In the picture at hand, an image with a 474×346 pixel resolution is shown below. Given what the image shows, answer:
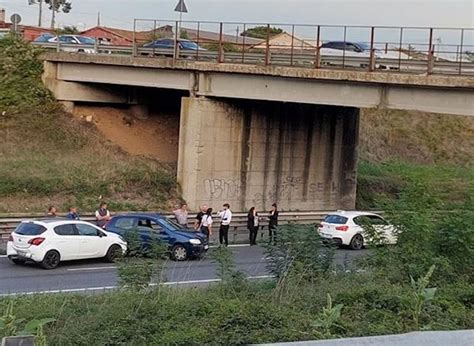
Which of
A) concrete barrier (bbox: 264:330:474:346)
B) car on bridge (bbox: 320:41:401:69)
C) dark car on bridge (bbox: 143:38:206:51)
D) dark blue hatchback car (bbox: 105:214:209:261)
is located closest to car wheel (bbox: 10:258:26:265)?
dark blue hatchback car (bbox: 105:214:209:261)

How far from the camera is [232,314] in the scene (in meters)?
8.68

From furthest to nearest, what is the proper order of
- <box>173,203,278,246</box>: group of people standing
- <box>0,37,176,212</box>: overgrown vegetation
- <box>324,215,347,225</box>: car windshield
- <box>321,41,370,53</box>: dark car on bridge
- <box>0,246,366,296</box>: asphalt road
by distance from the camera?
1. <box>0,37,176,212</box>: overgrown vegetation
2. <box>321,41,370,53</box>: dark car on bridge
3. <box>324,215,347,225</box>: car windshield
4. <box>173,203,278,246</box>: group of people standing
5. <box>0,246,366,296</box>: asphalt road

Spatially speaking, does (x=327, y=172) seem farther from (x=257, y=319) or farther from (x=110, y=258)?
(x=257, y=319)

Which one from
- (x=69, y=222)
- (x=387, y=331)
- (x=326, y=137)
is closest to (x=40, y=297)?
(x=387, y=331)

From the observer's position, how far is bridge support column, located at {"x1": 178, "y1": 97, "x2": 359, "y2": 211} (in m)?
34.1

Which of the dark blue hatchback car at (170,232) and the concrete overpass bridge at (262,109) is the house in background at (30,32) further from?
the dark blue hatchback car at (170,232)

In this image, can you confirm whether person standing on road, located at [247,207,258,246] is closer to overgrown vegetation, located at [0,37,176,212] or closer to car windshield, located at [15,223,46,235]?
overgrown vegetation, located at [0,37,176,212]

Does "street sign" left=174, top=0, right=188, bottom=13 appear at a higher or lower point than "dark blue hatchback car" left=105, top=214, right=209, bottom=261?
higher

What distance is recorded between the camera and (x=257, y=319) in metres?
8.69

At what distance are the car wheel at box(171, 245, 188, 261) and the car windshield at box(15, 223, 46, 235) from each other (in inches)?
163

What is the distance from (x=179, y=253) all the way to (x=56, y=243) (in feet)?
13.1

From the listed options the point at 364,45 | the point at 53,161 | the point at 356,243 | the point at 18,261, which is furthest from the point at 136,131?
the point at 18,261

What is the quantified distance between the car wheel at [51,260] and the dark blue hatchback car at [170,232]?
2.63 m

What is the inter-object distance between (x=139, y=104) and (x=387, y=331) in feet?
108
